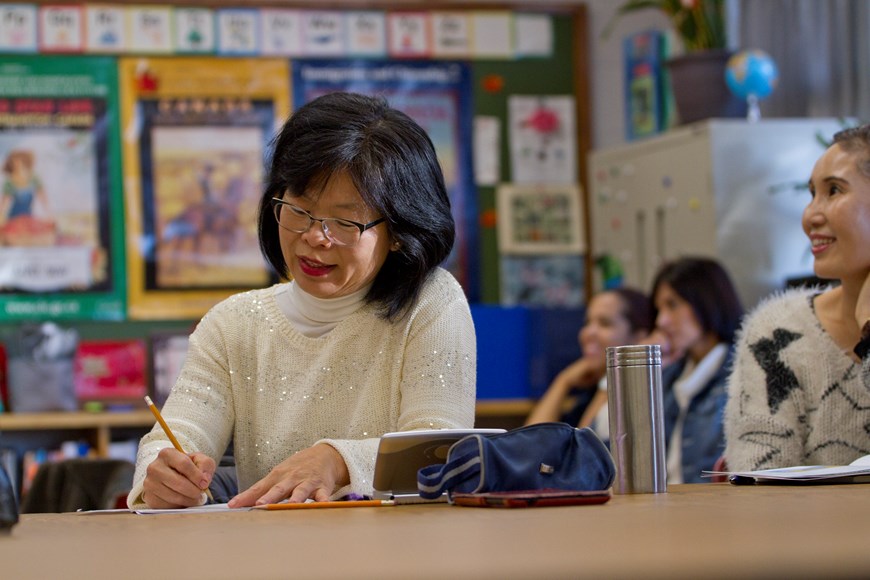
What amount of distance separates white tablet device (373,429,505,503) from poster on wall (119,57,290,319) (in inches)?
137

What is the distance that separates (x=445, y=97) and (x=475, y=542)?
432cm

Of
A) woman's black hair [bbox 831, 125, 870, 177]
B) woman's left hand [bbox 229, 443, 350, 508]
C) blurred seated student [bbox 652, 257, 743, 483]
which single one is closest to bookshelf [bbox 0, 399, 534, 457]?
blurred seated student [bbox 652, 257, 743, 483]

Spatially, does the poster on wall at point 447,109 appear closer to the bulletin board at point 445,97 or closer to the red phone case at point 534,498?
the bulletin board at point 445,97

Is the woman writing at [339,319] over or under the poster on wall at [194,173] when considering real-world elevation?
under

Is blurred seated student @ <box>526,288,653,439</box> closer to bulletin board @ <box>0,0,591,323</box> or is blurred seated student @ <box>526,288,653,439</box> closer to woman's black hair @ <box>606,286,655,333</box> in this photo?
woman's black hair @ <box>606,286,655,333</box>

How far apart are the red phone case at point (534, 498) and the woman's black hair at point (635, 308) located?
2984 mm

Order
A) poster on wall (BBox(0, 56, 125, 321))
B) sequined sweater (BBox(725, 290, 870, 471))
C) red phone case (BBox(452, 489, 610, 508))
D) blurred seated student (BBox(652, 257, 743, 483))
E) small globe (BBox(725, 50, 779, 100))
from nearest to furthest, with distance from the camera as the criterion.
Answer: red phone case (BBox(452, 489, 610, 508)) → sequined sweater (BBox(725, 290, 870, 471)) → blurred seated student (BBox(652, 257, 743, 483)) → small globe (BBox(725, 50, 779, 100)) → poster on wall (BBox(0, 56, 125, 321))

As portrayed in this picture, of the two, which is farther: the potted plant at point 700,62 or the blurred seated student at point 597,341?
the potted plant at point 700,62

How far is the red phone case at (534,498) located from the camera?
1.28 metres

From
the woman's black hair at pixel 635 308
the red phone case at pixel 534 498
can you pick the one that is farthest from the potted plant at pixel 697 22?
the red phone case at pixel 534 498

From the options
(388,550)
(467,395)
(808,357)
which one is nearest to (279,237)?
(467,395)

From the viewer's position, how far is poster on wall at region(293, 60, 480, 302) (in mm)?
5117

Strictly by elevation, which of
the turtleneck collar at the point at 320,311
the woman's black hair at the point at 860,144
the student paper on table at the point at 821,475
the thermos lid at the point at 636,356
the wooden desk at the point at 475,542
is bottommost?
the student paper on table at the point at 821,475

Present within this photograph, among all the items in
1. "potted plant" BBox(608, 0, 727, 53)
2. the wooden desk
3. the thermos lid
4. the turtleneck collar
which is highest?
"potted plant" BBox(608, 0, 727, 53)
